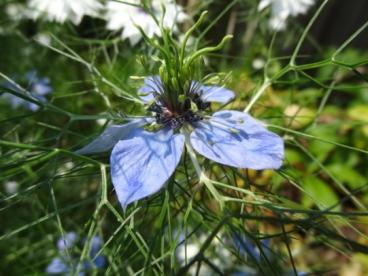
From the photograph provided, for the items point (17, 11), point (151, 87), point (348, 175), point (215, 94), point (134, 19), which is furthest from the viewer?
point (348, 175)

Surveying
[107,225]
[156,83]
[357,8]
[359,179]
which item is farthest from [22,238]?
[357,8]

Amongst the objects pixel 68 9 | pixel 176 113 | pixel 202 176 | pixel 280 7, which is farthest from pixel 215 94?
pixel 280 7

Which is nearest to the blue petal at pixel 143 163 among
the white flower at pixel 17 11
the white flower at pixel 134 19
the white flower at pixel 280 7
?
the white flower at pixel 134 19

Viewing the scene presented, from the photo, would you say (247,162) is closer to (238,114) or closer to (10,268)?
(238,114)

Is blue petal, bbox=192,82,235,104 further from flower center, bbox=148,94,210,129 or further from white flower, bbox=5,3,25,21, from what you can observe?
white flower, bbox=5,3,25,21

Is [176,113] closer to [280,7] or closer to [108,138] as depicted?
[108,138]
